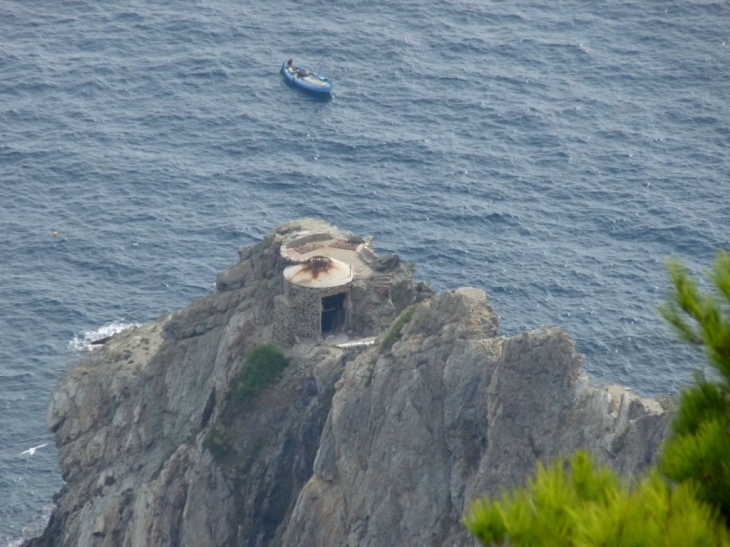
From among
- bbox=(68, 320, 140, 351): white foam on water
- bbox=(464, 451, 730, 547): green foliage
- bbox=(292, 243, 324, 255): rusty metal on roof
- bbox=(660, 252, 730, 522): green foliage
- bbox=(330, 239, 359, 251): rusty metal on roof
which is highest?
bbox=(660, 252, 730, 522): green foliage

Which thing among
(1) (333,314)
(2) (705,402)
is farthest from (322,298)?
(2) (705,402)

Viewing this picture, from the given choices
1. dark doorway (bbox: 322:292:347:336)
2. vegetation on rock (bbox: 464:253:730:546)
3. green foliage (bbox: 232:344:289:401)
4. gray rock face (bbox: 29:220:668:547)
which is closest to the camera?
vegetation on rock (bbox: 464:253:730:546)

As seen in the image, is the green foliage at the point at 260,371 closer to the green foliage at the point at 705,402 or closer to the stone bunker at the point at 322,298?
the stone bunker at the point at 322,298

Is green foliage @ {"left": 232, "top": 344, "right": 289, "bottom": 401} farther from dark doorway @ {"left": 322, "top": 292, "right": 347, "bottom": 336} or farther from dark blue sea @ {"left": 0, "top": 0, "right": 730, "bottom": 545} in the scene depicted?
dark blue sea @ {"left": 0, "top": 0, "right": 730, "bottom": 545}

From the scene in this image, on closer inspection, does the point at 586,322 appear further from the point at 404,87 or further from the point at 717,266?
the point at 717,266

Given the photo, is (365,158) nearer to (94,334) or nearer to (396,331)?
(94,334)

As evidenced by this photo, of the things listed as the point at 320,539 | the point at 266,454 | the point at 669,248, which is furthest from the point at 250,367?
the point at 669,248

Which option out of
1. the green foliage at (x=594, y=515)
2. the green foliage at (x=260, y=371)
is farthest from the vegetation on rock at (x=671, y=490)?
the green foliage at (x=260, y=371)

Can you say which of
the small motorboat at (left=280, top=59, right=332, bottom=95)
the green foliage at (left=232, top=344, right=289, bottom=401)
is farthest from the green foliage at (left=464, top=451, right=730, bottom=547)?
the small motorboat at (left=280, top=59, right=332, bottom=95)
